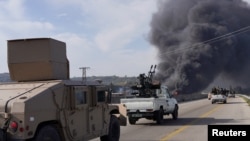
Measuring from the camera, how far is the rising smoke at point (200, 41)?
91.7 meters

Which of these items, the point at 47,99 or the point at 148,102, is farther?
the point at 148,102

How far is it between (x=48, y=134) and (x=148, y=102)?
1191cm

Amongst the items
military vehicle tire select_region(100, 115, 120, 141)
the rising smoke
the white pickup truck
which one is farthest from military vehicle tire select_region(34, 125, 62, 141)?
the rising smoke

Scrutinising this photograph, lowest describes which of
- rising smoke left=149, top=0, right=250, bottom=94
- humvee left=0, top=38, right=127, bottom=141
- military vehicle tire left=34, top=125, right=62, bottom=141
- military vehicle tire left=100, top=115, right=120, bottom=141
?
military vehicle tire left=100, top=115, right=120, bottom=141

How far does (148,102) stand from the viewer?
20.2 metres

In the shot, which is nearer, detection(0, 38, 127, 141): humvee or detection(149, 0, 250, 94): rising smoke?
detection(0, 38, 127, 141): humvee

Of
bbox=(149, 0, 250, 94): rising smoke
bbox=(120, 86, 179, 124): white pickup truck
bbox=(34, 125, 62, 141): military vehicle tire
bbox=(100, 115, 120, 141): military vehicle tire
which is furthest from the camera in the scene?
bbox=(149, 0, 250, 94): rising smoke

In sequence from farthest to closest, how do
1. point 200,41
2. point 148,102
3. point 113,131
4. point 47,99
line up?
point 200,41 → point 148,102 → point 113,131 → point 47,99

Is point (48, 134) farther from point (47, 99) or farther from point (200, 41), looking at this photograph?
point (200, 41)

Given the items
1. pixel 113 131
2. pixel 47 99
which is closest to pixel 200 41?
pixel 113 131

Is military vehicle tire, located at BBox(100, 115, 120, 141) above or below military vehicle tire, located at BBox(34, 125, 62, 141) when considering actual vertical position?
below

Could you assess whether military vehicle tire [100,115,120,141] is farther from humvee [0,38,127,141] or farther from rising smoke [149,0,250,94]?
rising smoke [149,0,250,94]

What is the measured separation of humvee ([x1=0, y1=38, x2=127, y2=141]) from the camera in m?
7.99

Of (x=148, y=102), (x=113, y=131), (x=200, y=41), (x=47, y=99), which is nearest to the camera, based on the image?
(x=47, y=99)
